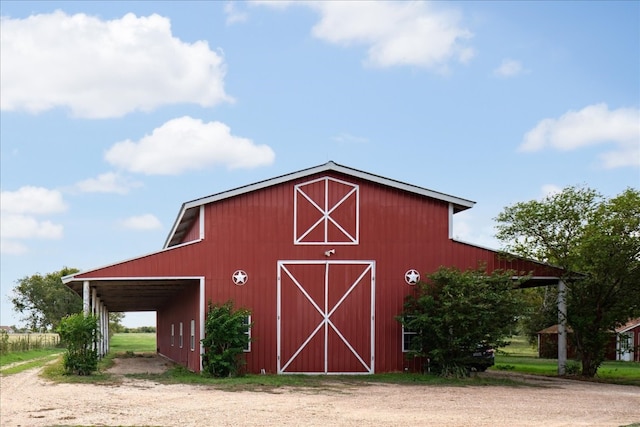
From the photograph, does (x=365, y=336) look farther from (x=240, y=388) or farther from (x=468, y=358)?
(x=240, y=388)

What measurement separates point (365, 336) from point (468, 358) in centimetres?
314

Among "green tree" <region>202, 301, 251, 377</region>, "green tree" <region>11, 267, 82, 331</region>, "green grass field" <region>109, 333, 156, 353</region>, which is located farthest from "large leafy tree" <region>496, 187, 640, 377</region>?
"green tree" <region>11, 267, 82, 331</region>

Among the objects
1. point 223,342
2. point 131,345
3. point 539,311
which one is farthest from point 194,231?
point 131,345

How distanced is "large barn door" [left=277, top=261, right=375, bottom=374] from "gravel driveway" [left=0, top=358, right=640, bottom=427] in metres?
3.77

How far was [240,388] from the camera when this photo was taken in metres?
20.8

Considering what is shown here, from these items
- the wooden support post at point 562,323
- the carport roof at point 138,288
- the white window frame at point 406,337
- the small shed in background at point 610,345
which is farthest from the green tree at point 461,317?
the small shed in background at point 610,345

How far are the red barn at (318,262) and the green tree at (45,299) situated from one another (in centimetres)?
5173

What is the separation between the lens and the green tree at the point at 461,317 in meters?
24.0

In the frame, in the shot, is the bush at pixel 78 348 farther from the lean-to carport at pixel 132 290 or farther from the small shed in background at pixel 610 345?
the small shed in background at pixel 610 345

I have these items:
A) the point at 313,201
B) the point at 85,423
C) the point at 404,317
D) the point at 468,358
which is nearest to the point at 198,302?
the point at 313,201

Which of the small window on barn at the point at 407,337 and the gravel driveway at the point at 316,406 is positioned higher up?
the small window on barn at the point at 407,337

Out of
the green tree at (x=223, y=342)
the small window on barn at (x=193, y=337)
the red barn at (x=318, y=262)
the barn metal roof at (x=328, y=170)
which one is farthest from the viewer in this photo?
the small window on barn at (x=193, y=337)

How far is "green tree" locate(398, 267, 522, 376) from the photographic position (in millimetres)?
24016

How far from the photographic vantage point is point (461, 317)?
77.8 ft
